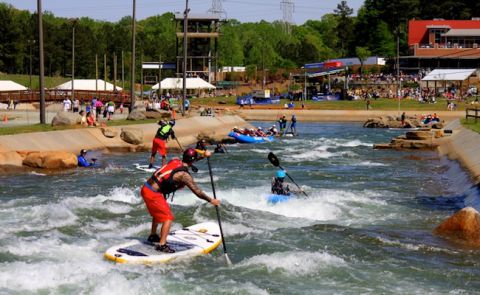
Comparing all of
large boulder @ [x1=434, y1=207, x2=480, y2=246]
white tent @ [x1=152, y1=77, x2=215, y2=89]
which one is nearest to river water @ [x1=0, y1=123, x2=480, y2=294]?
large boulder @ [x1=434, y1=207, x2=480, y2=246]

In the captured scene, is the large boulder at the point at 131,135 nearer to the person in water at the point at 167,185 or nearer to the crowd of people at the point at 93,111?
the crowd of people at the point at 93,111

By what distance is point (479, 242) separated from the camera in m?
17.1

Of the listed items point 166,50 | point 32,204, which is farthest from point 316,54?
point 32,204

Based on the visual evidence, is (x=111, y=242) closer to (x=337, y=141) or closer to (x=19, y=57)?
(x=337, y=141)

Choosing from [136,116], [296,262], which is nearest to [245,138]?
[136,116]

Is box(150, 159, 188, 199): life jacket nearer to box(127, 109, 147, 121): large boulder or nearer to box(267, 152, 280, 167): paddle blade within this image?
box(267, 152, 280, 167): paddle blade

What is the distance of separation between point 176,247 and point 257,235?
2.96 meters

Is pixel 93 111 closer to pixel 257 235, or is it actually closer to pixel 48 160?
pixel 48 160

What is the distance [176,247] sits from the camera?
15.0 m

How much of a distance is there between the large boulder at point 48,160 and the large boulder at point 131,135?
10.1m

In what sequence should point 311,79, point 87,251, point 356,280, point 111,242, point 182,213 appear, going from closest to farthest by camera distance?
point 356,280
point 87,251
point 111,242
point 182,213
point 311,79

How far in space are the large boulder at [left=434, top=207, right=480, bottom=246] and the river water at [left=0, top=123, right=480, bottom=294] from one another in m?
0.46

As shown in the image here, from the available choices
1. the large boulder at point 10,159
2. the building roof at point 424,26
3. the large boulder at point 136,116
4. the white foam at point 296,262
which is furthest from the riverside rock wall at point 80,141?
the building roof at point 424,26

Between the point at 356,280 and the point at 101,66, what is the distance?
118 meters
